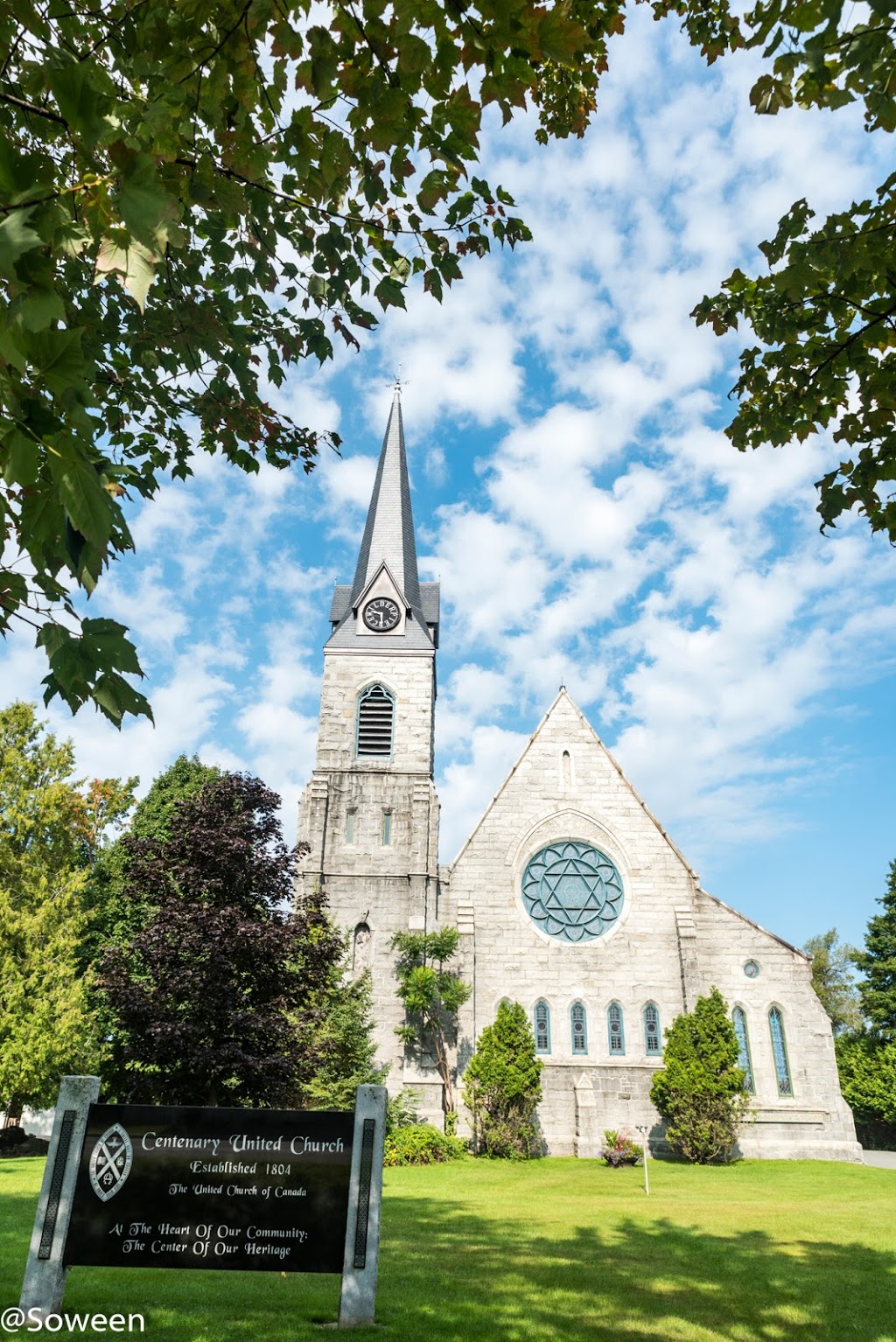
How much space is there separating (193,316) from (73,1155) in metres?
7.13

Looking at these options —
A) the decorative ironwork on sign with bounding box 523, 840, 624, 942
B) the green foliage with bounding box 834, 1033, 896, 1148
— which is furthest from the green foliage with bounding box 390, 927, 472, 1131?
the green foliage with bounding box 834, 1033, 896, 1148

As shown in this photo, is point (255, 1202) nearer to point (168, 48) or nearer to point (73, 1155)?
point (73, 1155)

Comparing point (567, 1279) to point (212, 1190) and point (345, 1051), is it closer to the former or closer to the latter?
point (212, 1190)

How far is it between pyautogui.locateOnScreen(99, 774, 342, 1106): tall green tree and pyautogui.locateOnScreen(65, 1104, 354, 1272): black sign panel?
4.85 m

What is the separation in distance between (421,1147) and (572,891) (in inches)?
368

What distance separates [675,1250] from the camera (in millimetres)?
11180

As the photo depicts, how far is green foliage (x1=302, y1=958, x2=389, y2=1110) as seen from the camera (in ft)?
72.3

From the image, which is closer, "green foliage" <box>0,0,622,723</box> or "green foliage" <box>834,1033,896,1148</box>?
"green foliage" <box>0,0,622,723</box>

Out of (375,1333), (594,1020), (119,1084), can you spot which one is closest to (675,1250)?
(375,1333)

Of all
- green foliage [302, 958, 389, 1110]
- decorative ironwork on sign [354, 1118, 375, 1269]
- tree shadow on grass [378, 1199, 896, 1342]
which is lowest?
tree shadow on grass [378, 1199, 896, 1342]

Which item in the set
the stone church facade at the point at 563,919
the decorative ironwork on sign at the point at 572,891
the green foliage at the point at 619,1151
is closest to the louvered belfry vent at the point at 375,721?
the stone church facade at the point at 563,919

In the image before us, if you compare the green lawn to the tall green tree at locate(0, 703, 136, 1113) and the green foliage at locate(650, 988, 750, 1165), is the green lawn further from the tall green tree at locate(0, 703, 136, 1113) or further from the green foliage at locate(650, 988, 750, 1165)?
the green foliage at locate(650, 988, 750, 1165)

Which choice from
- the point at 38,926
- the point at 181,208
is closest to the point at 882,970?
the point at 38,926

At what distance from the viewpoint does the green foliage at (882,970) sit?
Result: 37656 millimetres
